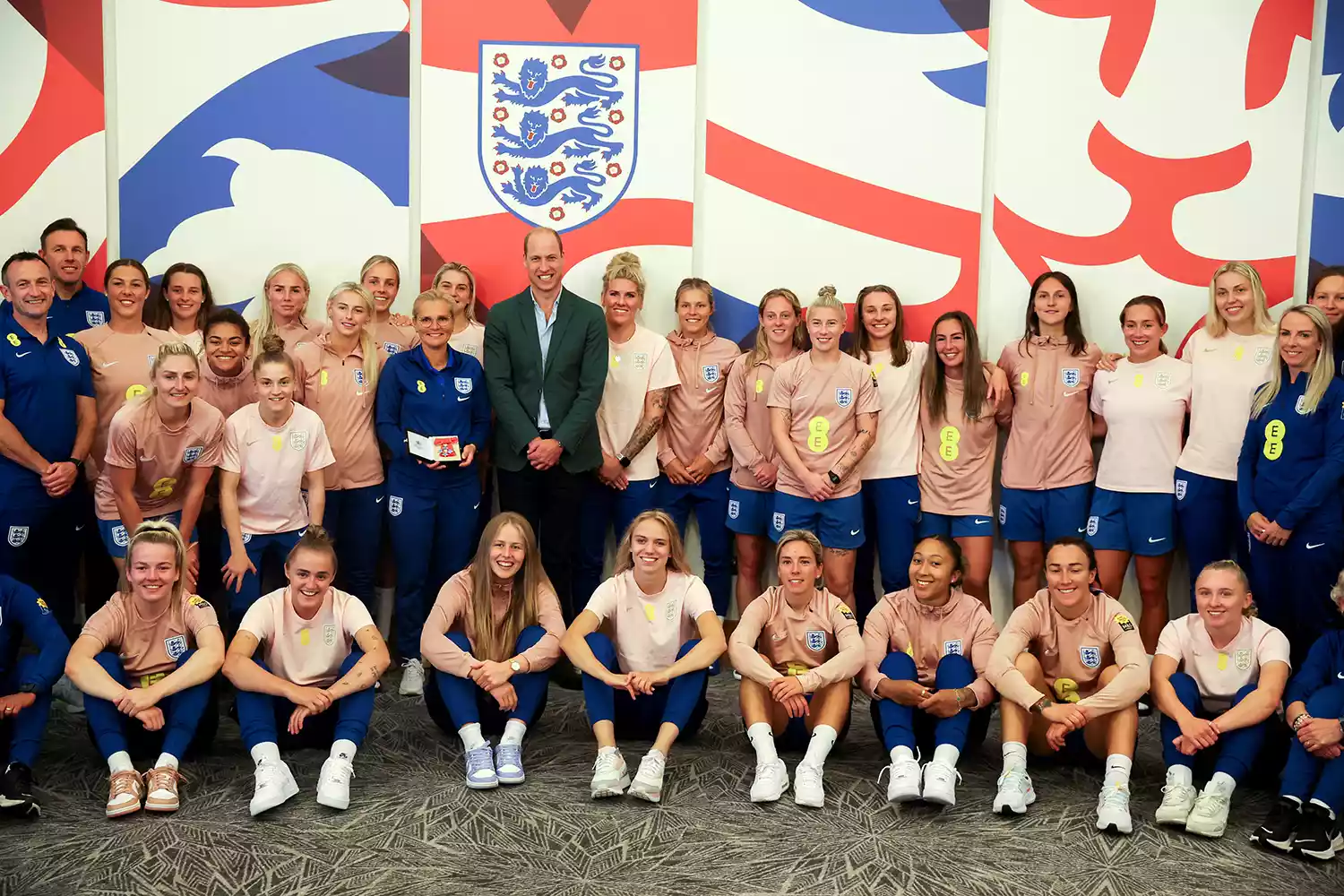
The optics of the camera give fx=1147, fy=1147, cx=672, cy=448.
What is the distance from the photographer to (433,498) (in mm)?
4582

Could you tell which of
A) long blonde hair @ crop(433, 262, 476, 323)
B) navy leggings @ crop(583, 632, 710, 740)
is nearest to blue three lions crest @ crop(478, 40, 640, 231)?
long blonde hair @ crop(433, 262, 476, 323)

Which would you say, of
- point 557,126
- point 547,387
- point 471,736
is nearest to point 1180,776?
point 471,736

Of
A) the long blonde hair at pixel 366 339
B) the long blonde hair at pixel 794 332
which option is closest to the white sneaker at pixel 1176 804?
the long blonde hair at pixel 794 332

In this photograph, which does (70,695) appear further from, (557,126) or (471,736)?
(557,126)

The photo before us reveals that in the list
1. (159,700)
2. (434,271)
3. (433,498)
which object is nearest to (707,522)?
(433,498)

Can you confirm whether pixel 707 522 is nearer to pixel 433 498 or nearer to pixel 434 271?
pixel 433 498

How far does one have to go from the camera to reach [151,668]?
359 centimetres

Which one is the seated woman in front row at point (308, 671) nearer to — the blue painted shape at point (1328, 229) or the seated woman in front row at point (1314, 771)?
the seated woman in front row at point (1314, 771)

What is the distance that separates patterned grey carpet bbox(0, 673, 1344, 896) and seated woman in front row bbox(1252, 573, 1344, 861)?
2.9 inches

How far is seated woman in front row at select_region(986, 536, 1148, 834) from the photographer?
136 inches

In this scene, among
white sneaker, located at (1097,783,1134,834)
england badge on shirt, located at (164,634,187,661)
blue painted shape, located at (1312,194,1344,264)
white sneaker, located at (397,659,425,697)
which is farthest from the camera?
blue painted shape, located at (1312,194,1344,264)

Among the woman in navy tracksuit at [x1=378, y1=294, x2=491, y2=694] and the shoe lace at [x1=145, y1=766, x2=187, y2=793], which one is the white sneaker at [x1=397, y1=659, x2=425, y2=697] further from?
the shoe lace at [x1=145, y1=766, x2=187, y2=793]

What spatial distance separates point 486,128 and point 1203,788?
3834mm

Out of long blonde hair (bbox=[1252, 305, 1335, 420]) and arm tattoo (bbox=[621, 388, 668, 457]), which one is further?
arm tattoo (bbox=[621, 388, 668, 457])
